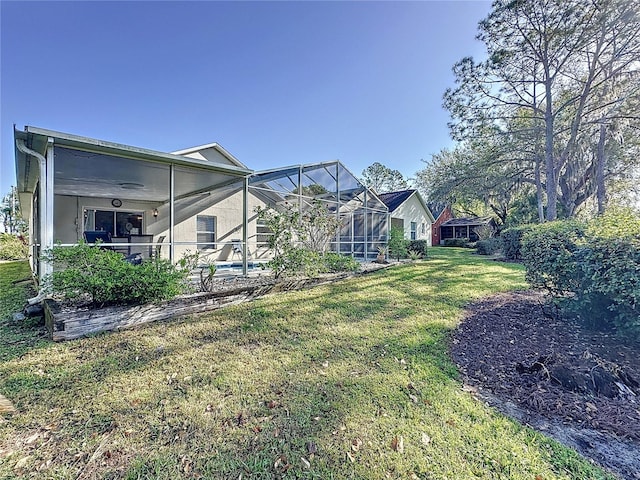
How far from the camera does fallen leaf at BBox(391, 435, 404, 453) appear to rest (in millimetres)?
2168

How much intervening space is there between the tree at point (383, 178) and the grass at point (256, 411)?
4396cm

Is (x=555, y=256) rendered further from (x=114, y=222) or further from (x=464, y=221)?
(x=464, y=221)

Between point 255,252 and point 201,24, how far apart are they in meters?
7.73

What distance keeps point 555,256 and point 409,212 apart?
18105mm

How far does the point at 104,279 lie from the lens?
423cm

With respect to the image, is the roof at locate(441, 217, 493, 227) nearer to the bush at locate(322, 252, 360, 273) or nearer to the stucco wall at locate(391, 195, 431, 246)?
the stucco wall at locate(391, 195, 431, 246)

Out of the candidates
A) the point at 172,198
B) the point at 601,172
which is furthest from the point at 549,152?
the point at 172,198

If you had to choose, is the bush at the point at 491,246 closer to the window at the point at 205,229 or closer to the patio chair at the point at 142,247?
the window at the point at 205,229

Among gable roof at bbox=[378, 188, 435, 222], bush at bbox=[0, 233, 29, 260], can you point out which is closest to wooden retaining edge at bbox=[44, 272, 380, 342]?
gable roof at bbox=[378, 188, 435, 222]

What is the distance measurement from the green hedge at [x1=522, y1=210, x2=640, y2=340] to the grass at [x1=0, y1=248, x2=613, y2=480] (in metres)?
2.06

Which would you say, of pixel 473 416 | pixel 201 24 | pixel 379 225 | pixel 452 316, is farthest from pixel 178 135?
pixel 473 416

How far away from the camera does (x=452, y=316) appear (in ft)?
17.7

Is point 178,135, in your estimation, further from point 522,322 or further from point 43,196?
point 522,322

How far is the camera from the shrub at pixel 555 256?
180 inches
